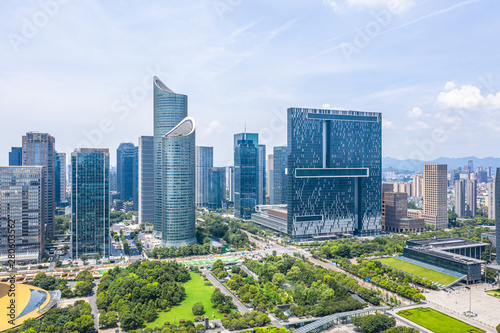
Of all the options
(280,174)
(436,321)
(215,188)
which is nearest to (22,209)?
(436,321)

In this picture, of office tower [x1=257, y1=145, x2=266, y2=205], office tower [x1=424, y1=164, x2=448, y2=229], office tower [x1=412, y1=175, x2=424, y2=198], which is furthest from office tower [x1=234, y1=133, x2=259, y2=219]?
office tower [x1=412, y1=175, x2=424, y2=198]

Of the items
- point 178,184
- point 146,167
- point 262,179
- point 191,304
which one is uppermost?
point 146,167

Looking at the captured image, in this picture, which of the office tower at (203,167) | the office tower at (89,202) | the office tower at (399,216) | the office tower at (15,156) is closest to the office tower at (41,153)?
the office tower at (89,202)

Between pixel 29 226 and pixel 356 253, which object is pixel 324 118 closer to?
pixel 356 253

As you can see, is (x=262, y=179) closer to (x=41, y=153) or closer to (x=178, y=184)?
(x=178, y=184)

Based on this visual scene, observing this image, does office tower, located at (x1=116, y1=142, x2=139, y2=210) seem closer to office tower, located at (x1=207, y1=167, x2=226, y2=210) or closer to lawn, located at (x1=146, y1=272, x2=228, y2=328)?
office tower, located at (x1=207, y1=167, x2=226, y2=210)

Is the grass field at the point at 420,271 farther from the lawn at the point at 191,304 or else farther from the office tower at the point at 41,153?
the office tower at the point at 41,153
